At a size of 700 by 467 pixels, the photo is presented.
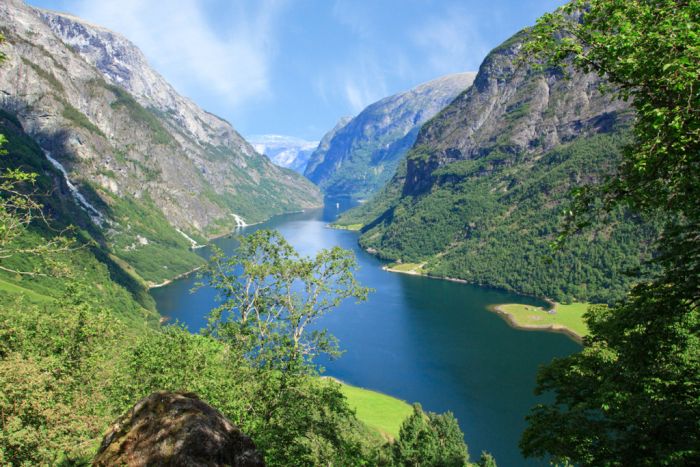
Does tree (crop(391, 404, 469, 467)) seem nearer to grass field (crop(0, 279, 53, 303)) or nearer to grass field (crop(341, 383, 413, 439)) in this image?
grass field (crop(341, 383, 413, 439))

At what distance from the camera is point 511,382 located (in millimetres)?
98625

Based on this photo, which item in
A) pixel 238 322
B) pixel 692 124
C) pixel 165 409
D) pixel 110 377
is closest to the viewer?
pixel 692 124

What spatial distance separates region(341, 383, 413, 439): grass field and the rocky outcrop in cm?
6590

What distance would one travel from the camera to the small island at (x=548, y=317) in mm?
135250

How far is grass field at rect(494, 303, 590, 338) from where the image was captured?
137875 millimetres

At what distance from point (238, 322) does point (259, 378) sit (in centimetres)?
418

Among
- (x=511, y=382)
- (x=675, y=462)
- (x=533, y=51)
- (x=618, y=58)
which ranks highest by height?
(x=511, y=382)

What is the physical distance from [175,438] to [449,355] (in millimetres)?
112845

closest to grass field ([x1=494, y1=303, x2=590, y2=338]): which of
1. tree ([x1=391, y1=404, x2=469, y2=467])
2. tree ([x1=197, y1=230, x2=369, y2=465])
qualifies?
tree ([x1=391, y1=404, x2=469, y2=467])

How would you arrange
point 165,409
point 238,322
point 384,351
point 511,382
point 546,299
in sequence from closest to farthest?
point 165,409 < point 238,322 < point 511,382 < point 384,351 < point 546,299

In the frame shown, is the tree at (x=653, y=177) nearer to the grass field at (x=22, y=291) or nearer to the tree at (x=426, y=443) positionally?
the tree at (x=426, y=443)

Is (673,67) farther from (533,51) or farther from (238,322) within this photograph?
(238,322)

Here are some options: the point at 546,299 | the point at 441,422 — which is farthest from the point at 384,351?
the point at 546,299

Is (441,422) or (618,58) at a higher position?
(441,422)
